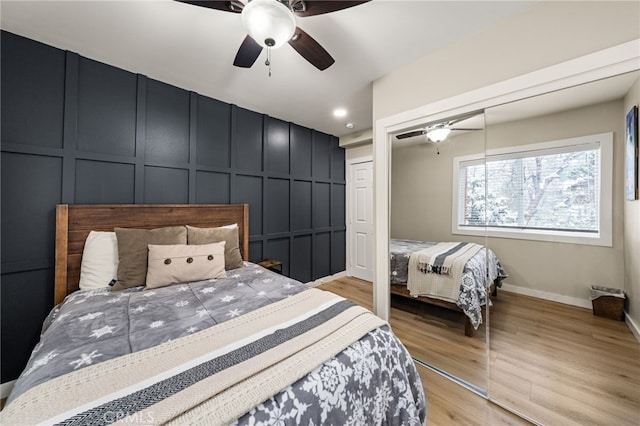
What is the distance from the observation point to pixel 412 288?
258 cm

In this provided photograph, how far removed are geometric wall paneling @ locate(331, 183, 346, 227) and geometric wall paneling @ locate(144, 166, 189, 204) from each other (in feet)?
7.79

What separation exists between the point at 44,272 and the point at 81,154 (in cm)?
100

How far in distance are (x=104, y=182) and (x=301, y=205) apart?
233 centimetres

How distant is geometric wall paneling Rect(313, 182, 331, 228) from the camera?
3.97m

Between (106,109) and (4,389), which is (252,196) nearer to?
(106,109)

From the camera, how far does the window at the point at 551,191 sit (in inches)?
56.6

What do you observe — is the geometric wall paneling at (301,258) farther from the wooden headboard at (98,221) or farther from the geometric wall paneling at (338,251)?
the wooden headboard at (98,221)

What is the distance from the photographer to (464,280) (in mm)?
2275

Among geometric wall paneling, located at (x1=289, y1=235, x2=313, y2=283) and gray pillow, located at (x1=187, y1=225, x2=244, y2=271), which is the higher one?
gray pillow, located at (x1=187, y1=225, x2=244, y2=271)

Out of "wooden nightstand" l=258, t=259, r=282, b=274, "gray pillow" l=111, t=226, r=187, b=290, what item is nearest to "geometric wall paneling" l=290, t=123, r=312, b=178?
"wooden nightstand" l=258, t=259, r=282, b=274

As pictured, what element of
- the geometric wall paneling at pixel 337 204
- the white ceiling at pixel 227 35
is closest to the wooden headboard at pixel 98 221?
the white ceiling at pixel 227 35

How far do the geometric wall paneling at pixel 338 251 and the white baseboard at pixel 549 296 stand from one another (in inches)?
103

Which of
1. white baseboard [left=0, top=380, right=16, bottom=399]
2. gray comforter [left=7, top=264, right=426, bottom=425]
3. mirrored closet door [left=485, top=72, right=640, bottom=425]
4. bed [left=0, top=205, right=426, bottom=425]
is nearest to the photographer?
bed [left=0, top=205, right=426, bottom=425]

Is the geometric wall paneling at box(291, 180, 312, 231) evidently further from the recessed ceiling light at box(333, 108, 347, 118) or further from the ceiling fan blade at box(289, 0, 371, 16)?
the ceiling fan blade at box(289, 0, 371, 16)
